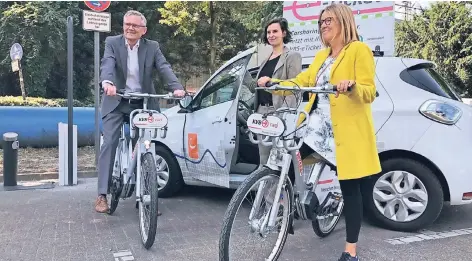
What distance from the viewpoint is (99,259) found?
3486 millimetres

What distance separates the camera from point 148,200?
361cm

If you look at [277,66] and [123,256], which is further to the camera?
[277,66]

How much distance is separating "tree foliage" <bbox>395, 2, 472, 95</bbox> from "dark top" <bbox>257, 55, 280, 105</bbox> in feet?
66.8

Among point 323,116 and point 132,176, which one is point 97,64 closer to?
point 132,176

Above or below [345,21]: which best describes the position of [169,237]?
below

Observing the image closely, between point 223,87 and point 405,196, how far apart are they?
6.94ft

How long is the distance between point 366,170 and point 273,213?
0.66 m

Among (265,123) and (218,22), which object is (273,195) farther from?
(218,22)

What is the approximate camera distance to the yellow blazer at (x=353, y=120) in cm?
289

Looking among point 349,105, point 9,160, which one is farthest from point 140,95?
point 9,160

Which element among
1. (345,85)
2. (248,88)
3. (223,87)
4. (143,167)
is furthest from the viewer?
(223,87)

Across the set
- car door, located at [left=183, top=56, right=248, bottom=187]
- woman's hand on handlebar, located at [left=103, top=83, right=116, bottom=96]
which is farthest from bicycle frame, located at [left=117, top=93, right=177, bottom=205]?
car door, located at [left=183, top=56, right=248, bottom=187]

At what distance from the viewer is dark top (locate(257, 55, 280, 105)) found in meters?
4.14

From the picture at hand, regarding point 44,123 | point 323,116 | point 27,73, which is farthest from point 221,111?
point 27,73
